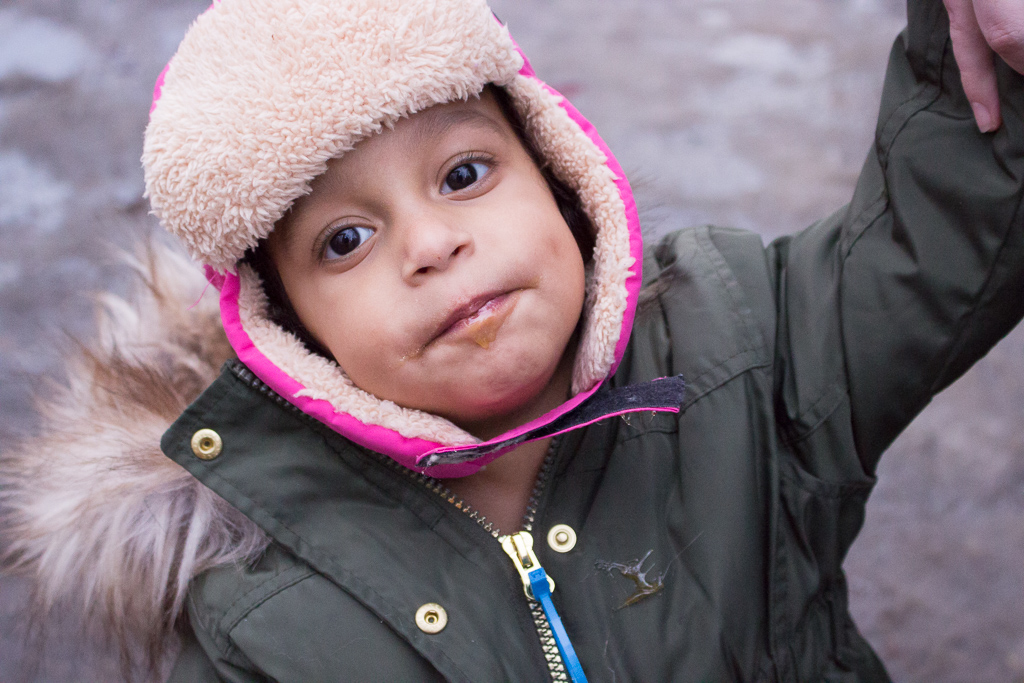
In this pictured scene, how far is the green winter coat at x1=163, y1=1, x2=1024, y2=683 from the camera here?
95cm

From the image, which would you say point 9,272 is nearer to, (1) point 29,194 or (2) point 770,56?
(1) point 29,194

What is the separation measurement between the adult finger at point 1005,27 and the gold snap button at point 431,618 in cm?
85

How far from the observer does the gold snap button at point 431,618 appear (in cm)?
93

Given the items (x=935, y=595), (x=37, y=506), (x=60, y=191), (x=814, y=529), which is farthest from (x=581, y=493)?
(x=60, y=191)

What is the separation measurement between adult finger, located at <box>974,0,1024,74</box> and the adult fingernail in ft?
0.19

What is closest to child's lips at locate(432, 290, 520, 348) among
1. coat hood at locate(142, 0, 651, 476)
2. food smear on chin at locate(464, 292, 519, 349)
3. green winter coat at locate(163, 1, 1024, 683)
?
food smear on chin at locate(464, 292, 519, 349)

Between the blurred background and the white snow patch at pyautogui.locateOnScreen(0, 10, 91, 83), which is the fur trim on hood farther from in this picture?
the white snow patch at pyautogui.locateOnScreen(0, 10, 91, 83)

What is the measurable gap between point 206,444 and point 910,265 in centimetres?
87

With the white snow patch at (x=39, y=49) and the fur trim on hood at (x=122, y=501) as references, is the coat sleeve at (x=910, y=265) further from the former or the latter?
the white snow patch at (x=39, y=49)

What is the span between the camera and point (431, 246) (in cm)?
86

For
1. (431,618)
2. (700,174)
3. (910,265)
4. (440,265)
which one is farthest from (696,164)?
(431,618)

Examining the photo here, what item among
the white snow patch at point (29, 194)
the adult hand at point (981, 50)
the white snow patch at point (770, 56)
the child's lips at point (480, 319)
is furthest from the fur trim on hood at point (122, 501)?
Result: the white snow patch at point (770, 56)

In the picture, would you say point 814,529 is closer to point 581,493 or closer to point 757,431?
point 757,431

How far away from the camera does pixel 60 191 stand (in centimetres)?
193
